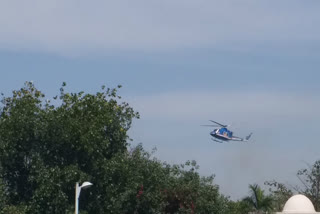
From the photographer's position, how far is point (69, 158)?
31.7 m

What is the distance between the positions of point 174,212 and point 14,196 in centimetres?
887

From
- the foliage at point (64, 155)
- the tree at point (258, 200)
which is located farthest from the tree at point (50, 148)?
the tree at point (258, 200)

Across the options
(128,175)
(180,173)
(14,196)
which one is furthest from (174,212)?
(14,196)

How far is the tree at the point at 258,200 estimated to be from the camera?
157 ft

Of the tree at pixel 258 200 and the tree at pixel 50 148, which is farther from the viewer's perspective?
the tree at pixel 258 200

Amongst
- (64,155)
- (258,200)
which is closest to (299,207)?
(64,155)

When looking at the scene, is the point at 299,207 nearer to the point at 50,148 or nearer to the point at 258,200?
the point at 50,148

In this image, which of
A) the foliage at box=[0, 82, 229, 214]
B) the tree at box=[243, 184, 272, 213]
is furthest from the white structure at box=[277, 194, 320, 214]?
the tree at box=[243, 184, 272, 213]

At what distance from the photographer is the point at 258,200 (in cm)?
4847

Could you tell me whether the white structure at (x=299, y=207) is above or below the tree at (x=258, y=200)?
below

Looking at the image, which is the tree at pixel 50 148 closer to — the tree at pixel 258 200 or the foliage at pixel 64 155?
the foliage at pixel 64 155

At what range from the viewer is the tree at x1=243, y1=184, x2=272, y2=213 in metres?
48.0

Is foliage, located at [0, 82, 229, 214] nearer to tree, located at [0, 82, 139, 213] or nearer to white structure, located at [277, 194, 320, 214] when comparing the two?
tree, located at [0, 82, 139, 213]

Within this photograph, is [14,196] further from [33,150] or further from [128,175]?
[128,175]
